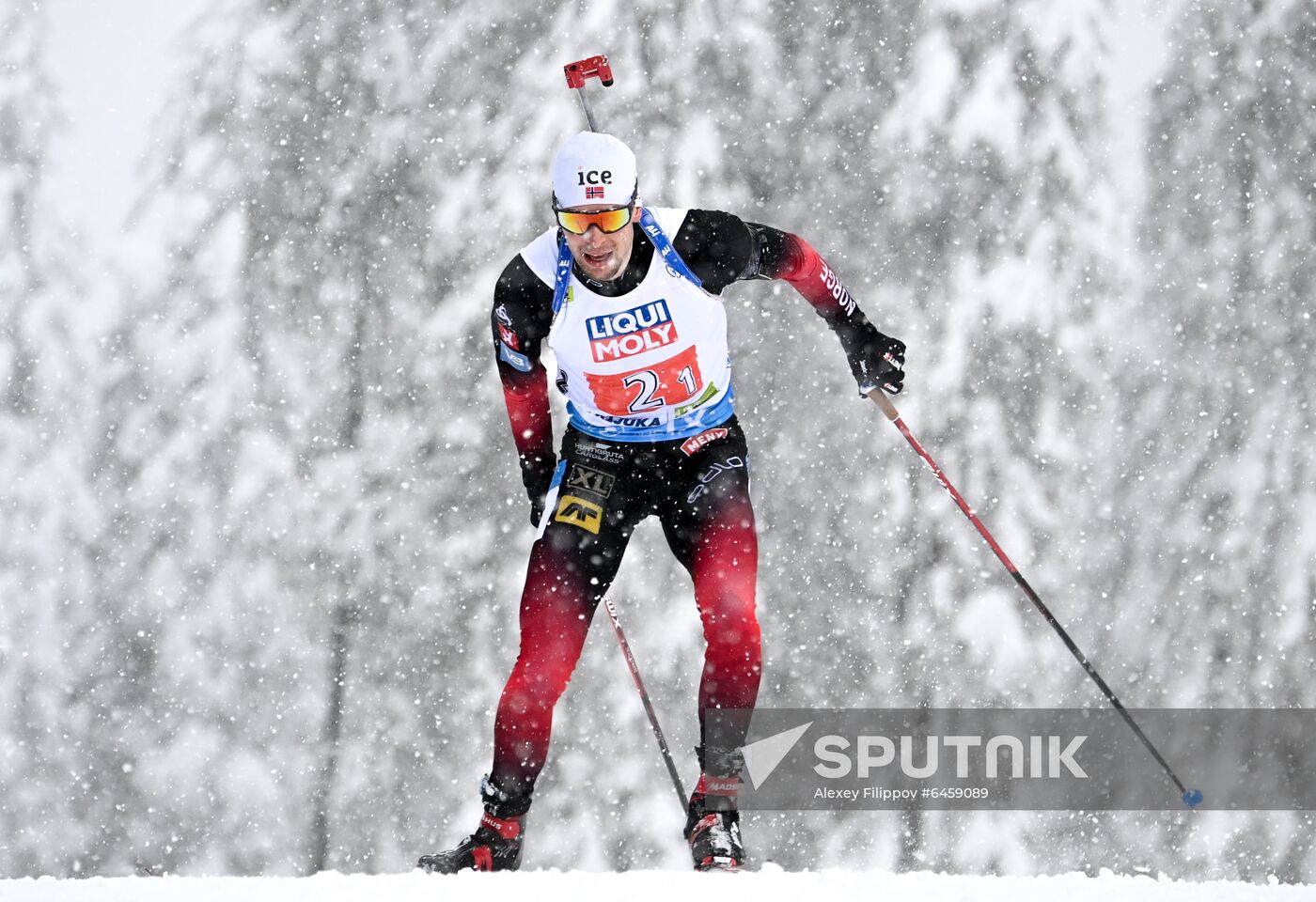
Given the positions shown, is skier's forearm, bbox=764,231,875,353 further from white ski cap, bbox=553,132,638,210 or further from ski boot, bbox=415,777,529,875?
ski boot, bbox=415,777,529,875

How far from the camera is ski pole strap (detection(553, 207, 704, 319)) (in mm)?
3590

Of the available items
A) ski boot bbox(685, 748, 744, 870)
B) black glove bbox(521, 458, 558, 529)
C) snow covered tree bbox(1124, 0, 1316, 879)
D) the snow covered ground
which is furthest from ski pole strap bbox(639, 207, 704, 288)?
snow covered tree bbox(1124, 0, 1316, 879)

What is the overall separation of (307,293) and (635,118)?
11.9ft

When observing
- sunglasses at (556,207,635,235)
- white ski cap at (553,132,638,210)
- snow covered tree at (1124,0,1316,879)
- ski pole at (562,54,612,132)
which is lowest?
snow covered tree at (1124,0,1316,879)

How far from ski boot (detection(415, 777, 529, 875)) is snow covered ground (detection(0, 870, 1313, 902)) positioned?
1.44 ft

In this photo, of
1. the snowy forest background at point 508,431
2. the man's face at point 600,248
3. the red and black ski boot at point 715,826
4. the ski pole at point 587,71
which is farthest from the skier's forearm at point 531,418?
the snowy forest background at point 508,431

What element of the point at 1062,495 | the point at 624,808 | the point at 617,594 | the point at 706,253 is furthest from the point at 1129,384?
the point at 706,253

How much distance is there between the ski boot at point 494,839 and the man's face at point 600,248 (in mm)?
1414

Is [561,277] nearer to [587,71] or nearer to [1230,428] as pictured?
[587,71]

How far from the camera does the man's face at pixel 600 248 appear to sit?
3414 millimetres

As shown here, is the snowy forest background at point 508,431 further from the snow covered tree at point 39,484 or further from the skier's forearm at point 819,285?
the skier's forearm at point 819,285

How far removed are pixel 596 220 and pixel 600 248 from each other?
76 mm

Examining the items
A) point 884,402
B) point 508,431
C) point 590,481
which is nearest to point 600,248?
point 590,481

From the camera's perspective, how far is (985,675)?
12.3 m
